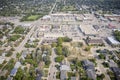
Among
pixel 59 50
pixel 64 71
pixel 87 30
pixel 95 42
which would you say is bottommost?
pixel 95 42

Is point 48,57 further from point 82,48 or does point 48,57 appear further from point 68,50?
point 82,48

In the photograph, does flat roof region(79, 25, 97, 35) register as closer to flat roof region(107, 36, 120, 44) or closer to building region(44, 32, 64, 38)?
flat roof region(107, 36, 120, 44)

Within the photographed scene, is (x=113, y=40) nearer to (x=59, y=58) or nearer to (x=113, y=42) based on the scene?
(x=113, y=42)

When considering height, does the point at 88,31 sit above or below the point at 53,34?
below

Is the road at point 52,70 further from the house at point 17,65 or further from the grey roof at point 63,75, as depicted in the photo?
the house at point 17,65

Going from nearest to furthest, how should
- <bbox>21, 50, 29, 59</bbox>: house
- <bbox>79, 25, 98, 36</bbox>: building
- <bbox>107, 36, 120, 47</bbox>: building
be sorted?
<bbox>21, 50, 29, 59</bbox>: house, <bbox>107, 36, 120, 47</bbox>: building, <bbox>79, 25, 98, 36</bbox>: building

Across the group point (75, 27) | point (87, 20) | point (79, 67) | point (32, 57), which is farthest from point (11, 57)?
point (87, 20)

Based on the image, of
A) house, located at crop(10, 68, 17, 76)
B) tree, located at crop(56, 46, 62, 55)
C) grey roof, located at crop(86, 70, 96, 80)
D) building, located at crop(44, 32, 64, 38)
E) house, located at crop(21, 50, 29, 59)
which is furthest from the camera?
building, located at crop(44, 32, 64, 38)

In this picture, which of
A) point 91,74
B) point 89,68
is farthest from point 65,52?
point 91,74

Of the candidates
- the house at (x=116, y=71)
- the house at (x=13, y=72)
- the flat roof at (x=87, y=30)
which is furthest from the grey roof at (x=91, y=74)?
the flat roof at (x=87, y=30)

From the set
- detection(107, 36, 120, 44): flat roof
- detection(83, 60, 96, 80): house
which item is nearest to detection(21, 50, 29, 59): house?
detection(83, 60, 96, 80): house
